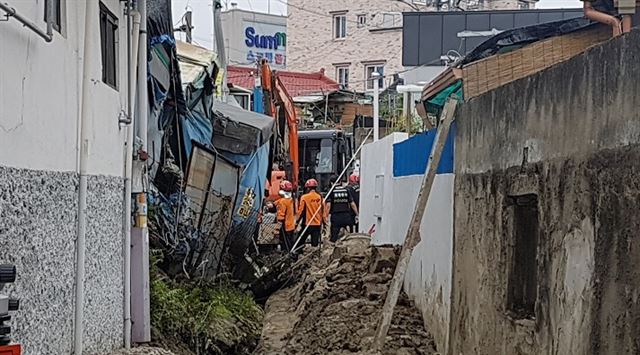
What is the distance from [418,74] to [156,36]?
15449 mm

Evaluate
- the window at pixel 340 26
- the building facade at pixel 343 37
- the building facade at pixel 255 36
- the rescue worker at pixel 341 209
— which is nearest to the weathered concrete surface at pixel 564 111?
the rescue worker at pixel 341 209

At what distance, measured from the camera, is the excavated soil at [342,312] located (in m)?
10.4

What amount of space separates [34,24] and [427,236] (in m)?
5.89

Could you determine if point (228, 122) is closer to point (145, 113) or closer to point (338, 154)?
point (145, 113)

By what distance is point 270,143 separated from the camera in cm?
1844

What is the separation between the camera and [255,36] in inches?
2340

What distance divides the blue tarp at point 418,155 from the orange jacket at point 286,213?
5.01 metres

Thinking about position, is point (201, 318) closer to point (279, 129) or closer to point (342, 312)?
point (342, 312)

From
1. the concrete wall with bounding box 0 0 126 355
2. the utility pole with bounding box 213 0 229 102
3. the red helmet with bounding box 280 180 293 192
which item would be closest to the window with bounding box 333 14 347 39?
the utility pole with bounding box 213 0 229 102

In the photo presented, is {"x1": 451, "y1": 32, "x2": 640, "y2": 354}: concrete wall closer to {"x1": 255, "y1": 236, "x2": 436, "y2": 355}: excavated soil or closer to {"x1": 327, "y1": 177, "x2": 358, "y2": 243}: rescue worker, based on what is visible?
{"x1": 255, "y1": 236, "x2": 436, "y2": 355}: excavated soil

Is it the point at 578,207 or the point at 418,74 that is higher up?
the point at 418,74

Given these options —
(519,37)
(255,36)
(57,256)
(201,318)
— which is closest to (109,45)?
(57,256)

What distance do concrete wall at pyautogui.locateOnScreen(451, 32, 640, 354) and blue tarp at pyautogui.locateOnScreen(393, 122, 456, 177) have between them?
1.11 meters

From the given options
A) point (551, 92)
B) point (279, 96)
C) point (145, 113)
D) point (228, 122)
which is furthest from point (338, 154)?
point (551, 92)
